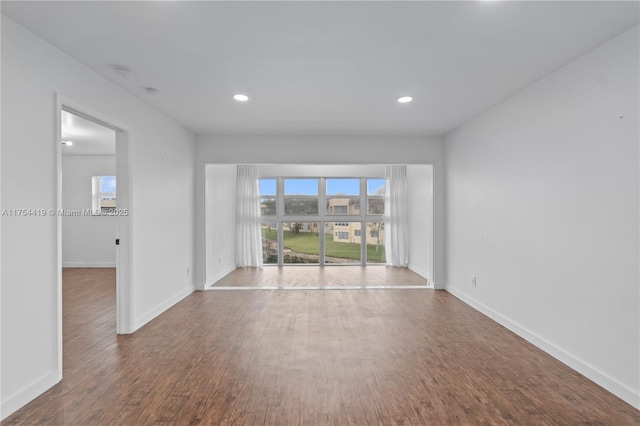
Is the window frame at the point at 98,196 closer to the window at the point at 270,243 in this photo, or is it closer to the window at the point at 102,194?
the window at the point at 102,194

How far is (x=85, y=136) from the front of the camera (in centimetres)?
554

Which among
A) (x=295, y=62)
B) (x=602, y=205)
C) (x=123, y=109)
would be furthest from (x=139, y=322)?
(x=602, y=205)

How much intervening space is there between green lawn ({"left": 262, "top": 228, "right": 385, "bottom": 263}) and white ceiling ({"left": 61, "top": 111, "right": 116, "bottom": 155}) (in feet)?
13.4

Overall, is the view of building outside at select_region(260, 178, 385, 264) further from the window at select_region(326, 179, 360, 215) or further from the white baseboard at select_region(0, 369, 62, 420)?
the white baseboard at select_region(0, 369, 62, 420)

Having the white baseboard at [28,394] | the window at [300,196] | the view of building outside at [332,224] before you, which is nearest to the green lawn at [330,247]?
the view of building outside at [332,224]

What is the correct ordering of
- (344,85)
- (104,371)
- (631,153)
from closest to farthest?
(631,153), (104,371), (344,85)

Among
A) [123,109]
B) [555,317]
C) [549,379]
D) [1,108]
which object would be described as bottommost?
[549,379]

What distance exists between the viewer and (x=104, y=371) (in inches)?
100.0

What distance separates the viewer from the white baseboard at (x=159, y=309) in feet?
11.3

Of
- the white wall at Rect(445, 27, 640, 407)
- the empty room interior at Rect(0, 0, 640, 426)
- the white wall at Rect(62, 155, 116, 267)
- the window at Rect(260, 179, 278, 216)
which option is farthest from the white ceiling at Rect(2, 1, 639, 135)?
the white wall at Rect(62, 155, 116, 267)

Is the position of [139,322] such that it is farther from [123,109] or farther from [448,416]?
[448,416]

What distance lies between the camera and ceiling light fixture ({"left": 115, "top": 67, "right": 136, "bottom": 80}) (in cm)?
274

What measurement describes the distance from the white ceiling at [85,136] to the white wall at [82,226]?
267 mm

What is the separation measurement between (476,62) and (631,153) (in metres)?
1.22
